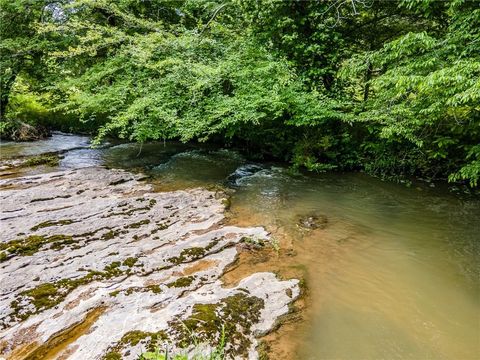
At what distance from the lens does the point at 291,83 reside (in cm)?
738

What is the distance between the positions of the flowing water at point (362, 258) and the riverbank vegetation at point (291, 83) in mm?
930

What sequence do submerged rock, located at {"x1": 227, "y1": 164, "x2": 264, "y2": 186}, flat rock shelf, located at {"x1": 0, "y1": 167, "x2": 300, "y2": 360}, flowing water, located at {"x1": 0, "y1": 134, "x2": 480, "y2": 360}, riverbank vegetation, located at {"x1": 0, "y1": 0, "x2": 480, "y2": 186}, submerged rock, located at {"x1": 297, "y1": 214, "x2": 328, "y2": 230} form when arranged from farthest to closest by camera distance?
submerged rock, located at {"x1": 227, "y1": 164, "x2": 264, "y2": 186} < riverbank vegetation, located at {"x1": 0, "y1": 0, "x2": 480, "y2": 186} < submerged rock, located at {"x1": 297, "y1": 214, "x2": 328, "y2": 230} < flowing water, located at {"x1": 0, "y1": 134, "x2": 480, "y2": 360} < flat rock shelf, located at {"x1": 0, "y1": 167, "x2": 300, "y2": 360}

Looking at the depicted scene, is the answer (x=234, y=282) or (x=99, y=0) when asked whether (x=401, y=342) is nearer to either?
(x=234, y=282)

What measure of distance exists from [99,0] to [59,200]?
5.72 meters

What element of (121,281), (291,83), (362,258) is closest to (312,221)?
(362,258)

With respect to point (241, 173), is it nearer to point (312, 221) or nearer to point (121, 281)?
point (312, 221)

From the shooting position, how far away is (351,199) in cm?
662

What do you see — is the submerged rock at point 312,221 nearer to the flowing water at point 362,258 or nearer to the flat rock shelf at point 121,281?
the flowing water at point 362,258

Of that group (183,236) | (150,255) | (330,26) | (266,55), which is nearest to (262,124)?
(266,55)

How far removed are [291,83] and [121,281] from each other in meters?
5.59

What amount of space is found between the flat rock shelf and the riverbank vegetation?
2.54m

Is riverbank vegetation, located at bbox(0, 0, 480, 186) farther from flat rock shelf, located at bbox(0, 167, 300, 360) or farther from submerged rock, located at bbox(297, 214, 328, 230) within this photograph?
flat rock shelf, located at bbox(0, 167, 300, 360)

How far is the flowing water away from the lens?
2.86 meters

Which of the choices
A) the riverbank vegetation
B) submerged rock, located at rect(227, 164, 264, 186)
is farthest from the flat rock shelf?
the riverbank vegetation
